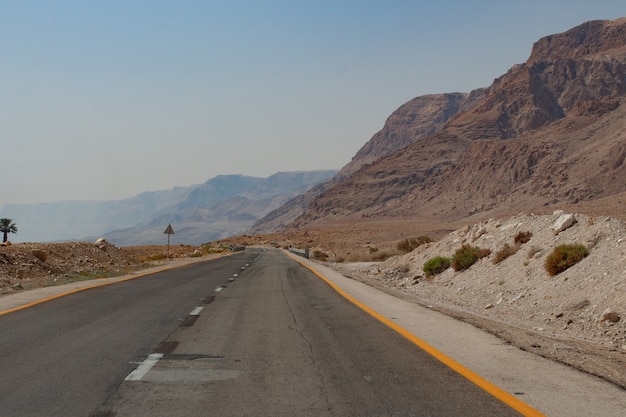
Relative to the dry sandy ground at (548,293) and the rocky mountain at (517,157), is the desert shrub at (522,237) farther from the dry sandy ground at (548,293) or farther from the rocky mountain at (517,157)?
the rocky mountain at (517,157)

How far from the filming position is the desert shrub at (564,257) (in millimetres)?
16984

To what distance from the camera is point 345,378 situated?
6660 mm

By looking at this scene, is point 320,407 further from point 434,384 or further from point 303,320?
point 303,320

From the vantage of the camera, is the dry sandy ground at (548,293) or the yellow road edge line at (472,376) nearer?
the yellow road edge line at (472,376)

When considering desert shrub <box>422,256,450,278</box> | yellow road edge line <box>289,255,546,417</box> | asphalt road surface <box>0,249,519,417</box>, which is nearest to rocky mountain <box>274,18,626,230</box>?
desert shrub <box>422,256,450,278</box>

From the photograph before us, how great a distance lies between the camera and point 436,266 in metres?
26.1

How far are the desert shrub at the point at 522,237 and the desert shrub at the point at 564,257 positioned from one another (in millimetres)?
4328

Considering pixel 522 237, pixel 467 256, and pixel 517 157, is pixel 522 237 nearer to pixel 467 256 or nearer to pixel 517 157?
pixel 467 256

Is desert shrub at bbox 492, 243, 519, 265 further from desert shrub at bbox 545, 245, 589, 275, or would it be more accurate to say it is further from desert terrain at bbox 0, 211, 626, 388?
desert shrub at bbox 545, 245, 589, 275

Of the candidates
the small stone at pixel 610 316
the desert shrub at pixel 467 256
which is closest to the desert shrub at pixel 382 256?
the desert shrub at pixel 467 256

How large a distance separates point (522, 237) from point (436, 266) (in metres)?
4.85

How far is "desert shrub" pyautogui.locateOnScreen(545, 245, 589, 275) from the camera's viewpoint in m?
17.0

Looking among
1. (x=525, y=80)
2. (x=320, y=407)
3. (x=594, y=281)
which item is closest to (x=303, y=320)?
(x=320, y=407)

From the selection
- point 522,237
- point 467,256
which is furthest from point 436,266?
point 522,237
